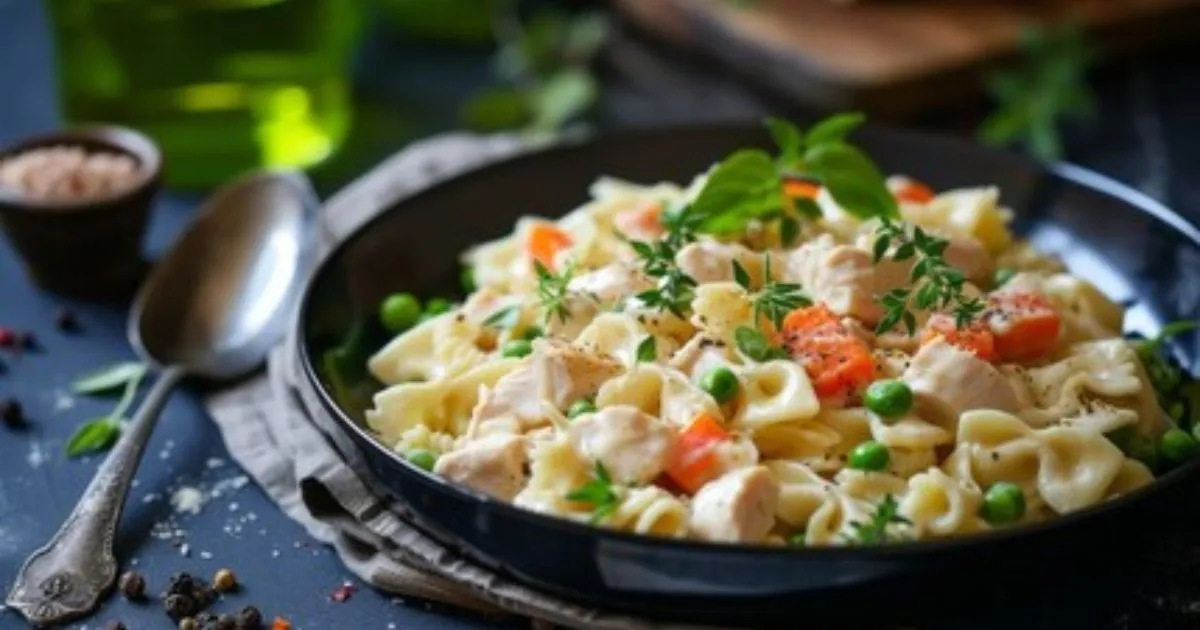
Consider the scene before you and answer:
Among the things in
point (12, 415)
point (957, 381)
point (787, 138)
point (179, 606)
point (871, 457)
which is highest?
point (787, 138)

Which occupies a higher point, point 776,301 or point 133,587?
point 776,301

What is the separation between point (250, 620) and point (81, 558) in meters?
0.37

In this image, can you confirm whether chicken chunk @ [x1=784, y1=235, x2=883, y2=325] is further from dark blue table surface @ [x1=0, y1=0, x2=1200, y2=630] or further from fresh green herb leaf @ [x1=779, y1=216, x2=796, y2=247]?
dark blue table surface @ [x1=0, y1=0, x2=1200, y2=630]

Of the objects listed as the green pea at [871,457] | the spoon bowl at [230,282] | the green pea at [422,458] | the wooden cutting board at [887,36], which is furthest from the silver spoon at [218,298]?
the wooden cutting board at [887,36]

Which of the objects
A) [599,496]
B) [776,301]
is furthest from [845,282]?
[599,496]

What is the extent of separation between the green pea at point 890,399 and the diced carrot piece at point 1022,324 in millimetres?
300

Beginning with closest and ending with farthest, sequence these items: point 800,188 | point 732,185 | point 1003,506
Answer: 1. point 1003,506
2. point 732,185
3. point 800,188

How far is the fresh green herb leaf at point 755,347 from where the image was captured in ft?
10.8

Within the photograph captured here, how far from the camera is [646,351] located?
328 cm

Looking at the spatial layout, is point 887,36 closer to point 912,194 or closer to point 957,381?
point 912,194

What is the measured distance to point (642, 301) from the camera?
337 cm

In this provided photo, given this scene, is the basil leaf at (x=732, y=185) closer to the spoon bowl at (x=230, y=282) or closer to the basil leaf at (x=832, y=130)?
the basil leaf at (x=832, y=130)

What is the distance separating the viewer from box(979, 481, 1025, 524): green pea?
3.01 m

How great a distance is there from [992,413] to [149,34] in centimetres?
254
